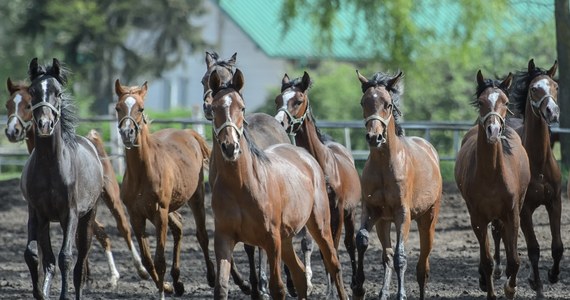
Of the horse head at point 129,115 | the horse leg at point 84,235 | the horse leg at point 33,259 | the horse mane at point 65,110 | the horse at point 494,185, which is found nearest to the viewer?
the horse leg at point 33,259

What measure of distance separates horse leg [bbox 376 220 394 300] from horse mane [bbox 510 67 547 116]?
235cm

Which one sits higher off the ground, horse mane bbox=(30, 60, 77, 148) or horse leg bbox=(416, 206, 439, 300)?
horse mane bbox=(30, 60, 77, 148)

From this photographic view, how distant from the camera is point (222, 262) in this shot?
27.7 ft

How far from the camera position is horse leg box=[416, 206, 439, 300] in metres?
10.8

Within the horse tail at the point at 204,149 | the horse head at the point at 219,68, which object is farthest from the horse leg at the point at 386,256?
the horse tail at the point at 204,149

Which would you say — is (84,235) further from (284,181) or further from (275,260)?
(275,260)

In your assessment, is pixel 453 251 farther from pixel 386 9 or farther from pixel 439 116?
pixel 439 116

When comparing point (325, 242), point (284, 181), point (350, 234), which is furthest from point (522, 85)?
point (284, 181)

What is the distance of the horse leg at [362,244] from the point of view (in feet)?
34.1

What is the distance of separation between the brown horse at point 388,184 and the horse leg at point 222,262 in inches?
77.1

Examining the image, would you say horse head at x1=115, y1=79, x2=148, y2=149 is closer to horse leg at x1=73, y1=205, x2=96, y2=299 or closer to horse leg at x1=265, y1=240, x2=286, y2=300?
horse leg at x1=73, y1=205, x2=96, y2=299

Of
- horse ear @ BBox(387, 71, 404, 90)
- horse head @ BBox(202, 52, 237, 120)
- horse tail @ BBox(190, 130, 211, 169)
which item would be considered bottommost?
horse tail @ BBox(190, 130, 211, 169)

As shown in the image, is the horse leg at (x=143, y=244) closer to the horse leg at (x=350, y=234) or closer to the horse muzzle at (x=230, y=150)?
the horse leg at (x=350, y=234)

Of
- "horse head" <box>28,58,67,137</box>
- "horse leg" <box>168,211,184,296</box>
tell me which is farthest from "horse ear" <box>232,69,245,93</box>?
"horse leg" <box>168,211,184,296</box>
